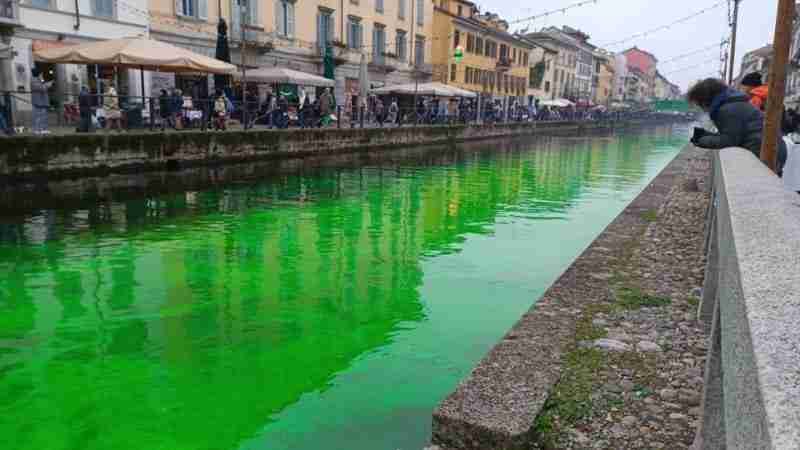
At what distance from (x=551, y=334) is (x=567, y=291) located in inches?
39.6

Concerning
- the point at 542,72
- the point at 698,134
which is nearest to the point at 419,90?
the point at 698,134

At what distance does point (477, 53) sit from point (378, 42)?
47.7 ft

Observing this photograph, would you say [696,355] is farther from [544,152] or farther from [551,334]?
[544,152]

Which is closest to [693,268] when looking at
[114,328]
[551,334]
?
[551,334]

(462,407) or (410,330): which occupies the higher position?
(462,407)

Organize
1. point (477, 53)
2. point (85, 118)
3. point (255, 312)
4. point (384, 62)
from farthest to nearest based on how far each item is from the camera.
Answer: point (477, 53), point (384, 62), point (85, 118), point (255, 312)

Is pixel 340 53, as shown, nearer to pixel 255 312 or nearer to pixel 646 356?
pixel 255 312

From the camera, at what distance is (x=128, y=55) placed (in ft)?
47.0

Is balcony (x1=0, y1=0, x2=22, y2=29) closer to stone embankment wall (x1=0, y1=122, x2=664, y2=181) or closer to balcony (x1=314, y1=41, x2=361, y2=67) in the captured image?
stone embankment wall (x1=0, y1=122, x2=664, y2=181)

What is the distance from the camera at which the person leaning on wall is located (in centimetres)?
464

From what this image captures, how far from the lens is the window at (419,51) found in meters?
41.2

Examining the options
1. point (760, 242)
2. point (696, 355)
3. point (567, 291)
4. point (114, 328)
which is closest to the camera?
point (760, 242)

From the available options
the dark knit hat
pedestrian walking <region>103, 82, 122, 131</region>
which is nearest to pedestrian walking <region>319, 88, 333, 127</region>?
pedestrian walking <region>103, 82, 122, 131</region>

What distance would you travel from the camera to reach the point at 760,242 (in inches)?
56.3
